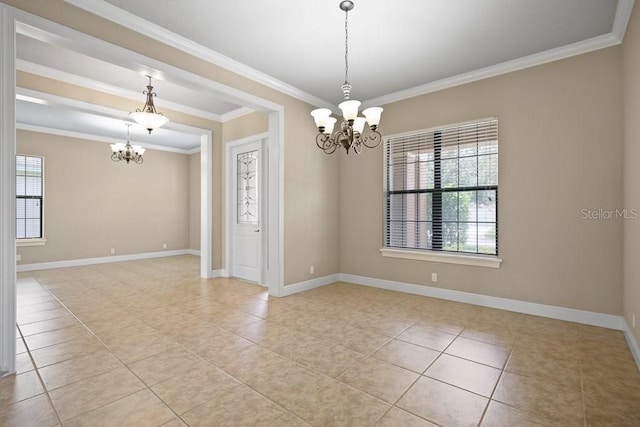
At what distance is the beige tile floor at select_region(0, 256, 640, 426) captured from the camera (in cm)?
189

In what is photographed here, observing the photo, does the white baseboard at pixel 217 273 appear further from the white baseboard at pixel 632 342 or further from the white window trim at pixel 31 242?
the white baseboard at pixel 632 342

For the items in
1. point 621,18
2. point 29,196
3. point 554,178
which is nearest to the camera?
point 621,18

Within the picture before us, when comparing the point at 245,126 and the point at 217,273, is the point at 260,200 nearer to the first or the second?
the point at 245,126

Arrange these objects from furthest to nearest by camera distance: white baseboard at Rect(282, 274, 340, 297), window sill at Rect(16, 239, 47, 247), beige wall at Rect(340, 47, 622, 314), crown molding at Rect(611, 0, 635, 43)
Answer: window sill at Rect(16, 239, 47, 247), white baseboard at Rect(282, 274, 340, 297), beige wall at Rect(340, 47, 622, 314), crown molding at Rect(611, 0, 635, 43)

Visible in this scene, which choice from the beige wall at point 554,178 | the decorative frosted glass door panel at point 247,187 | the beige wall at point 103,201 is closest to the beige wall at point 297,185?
the decorative frosted glass door panel at point 247,187

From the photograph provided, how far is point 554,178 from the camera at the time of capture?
3514 millimetres

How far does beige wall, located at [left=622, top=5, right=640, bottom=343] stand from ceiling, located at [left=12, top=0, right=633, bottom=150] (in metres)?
0.29

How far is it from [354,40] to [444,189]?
7.47 feet

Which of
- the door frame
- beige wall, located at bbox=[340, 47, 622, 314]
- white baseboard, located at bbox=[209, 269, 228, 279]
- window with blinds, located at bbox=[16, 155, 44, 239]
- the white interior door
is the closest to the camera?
beige wall, located at bbox=[340, 47, 622, 314]

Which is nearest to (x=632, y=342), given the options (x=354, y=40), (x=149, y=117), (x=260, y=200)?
(x=354, y=40)

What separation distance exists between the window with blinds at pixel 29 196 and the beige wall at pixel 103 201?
0.14 metres

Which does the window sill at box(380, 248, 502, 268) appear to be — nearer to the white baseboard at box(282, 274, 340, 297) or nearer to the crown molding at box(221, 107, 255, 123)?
the white baseboard at box(282, 274, 340, 297)

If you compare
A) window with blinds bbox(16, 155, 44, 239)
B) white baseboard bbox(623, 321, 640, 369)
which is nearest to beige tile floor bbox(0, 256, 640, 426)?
white baseboard bbox(623, 321, 640, 369)

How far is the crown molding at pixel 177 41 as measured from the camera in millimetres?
2725
